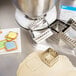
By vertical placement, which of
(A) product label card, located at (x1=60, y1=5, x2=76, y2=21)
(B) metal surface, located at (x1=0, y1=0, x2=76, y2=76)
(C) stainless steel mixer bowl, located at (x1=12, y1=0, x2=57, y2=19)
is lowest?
(B) metal surface, located at (x1=0, y1=0, x2=76, y2=76)

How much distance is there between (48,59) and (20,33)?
0.17 metres

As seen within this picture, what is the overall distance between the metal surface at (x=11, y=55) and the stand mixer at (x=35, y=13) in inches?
1.2

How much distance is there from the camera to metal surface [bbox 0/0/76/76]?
25.0 inches

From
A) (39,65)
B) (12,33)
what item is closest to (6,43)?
(12,33)

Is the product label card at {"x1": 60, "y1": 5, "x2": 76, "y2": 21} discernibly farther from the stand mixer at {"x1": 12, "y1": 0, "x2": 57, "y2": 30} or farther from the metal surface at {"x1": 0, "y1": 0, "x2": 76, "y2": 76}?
the metal surface at {"x1": 0, "y1": 0, "x2": 76, "y2": 76}

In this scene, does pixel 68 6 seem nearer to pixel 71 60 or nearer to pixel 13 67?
pixel 71 60

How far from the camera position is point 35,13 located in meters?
0.64

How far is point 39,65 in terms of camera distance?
2.07 feet

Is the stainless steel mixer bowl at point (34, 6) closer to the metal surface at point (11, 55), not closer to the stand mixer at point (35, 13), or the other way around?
the stand mixer at point (35, 13)

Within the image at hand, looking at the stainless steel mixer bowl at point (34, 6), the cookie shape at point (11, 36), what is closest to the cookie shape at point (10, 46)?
the cookie shape at point (11, 36)

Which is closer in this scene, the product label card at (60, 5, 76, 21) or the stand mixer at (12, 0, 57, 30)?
the stand mixer at (12, 0, 57, 30)

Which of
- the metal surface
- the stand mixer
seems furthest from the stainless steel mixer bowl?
the metal surface

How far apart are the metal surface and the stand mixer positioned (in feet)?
0.10

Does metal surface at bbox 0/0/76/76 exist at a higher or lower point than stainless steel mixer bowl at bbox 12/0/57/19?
lower
